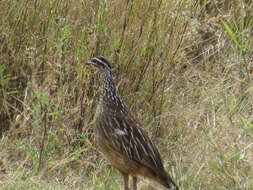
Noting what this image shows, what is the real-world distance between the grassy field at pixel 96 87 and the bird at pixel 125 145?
571 mm

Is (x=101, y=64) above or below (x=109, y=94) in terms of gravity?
above

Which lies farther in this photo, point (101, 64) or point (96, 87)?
point (96, 87)

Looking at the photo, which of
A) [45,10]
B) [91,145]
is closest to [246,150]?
[91,145]

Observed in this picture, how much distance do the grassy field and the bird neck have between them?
60cm

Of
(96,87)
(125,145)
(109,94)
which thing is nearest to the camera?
(125,145)

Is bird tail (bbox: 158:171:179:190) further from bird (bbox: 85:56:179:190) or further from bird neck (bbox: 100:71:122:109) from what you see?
bird neck (bbox: 100:71:122:109)

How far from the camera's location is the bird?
607 centimetres

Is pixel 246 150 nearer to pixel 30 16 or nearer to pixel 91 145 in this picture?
pixel 91 145

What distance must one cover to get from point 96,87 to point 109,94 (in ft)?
3.68

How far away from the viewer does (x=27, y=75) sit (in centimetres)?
739

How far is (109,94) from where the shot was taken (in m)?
6.30

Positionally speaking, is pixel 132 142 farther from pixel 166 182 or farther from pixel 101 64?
pixel 101 64

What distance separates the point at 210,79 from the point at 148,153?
2331mm

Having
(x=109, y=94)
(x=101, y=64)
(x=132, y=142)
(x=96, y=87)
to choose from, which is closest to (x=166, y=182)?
(x=132, y=142)
